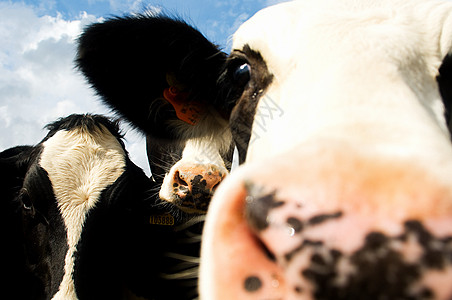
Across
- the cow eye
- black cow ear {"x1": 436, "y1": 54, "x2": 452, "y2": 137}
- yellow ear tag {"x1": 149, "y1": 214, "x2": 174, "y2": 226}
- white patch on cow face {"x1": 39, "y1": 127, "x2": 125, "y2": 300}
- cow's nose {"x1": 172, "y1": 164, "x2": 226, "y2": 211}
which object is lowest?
yellow ear tag {"x1": 149, "y1": 214, "x2": 174, "y2": 226}

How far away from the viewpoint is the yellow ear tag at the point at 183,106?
241cm

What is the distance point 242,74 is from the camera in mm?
1808

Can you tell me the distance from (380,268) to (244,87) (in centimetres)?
133

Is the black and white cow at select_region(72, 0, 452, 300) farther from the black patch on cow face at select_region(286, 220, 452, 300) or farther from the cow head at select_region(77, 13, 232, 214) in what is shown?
the cow head at select_region(77, 13, 232, 214)

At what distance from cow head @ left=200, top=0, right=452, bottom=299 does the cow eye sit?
1.94 ft

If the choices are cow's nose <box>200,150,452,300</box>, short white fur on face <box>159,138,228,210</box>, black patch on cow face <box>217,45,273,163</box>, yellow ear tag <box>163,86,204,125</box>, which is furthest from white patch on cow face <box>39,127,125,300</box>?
cow's nose <box>200,150,452,300</box>

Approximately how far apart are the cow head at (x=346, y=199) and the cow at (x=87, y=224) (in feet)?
6.48

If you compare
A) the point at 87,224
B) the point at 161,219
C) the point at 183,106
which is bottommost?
the point at 161,219

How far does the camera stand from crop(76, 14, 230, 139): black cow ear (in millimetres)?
2268

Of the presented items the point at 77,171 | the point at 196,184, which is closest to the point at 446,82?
the point at 196,184

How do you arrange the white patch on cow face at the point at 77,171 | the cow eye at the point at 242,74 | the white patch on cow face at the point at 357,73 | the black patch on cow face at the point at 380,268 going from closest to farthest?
the black patch on cow face at the point at 380,268 < the white patch on cow face at the point at 357,73 < the cow eye at the point at 242,74 < the white patch on cow face at the point at 77,171

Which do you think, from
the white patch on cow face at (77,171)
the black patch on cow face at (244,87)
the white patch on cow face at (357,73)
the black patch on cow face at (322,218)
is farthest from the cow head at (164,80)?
the black patch on cow face at (322,218)

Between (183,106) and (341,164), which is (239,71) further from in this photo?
(341,164)

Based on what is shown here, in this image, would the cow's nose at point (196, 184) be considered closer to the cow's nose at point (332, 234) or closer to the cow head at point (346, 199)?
the cow head at point (346, 199)
